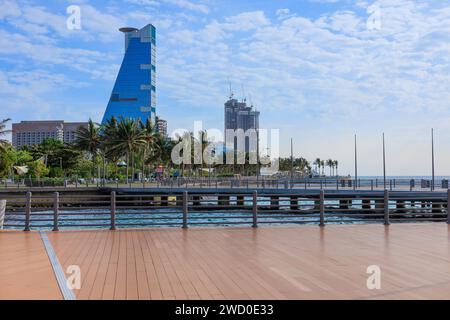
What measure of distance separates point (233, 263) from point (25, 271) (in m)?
3.47

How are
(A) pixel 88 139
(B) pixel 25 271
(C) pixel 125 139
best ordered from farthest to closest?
(A) pixel 88 139 < (C) pixel 125 139 < (B) pixel 25 271

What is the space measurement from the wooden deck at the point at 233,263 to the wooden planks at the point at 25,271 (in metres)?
0.02

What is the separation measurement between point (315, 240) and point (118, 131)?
62061 millimetres

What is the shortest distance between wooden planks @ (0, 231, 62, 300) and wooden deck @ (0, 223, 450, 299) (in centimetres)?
2

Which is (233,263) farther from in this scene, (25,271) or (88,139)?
(88,139)

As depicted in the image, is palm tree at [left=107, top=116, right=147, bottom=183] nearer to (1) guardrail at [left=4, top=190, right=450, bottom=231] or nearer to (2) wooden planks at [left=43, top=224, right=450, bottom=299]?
(1) guardrail at [left=4, top=190, right=450, bottom=231]

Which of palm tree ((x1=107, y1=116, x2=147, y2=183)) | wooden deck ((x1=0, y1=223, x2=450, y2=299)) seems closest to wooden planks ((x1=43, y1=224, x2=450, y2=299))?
wooden deck ((x1=0, y1=223, x2=450, y2=299))

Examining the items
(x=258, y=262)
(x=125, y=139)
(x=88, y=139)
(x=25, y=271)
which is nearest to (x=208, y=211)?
(x=258, y=262)

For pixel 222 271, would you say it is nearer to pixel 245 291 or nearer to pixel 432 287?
pixel 245 291

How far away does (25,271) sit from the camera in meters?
8.02

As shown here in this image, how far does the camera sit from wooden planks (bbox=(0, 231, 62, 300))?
21.4 ft

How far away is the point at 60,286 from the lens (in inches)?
270

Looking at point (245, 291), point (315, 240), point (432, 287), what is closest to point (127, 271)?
point (245, 291)

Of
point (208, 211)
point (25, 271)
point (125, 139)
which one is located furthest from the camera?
point (125, 139)
